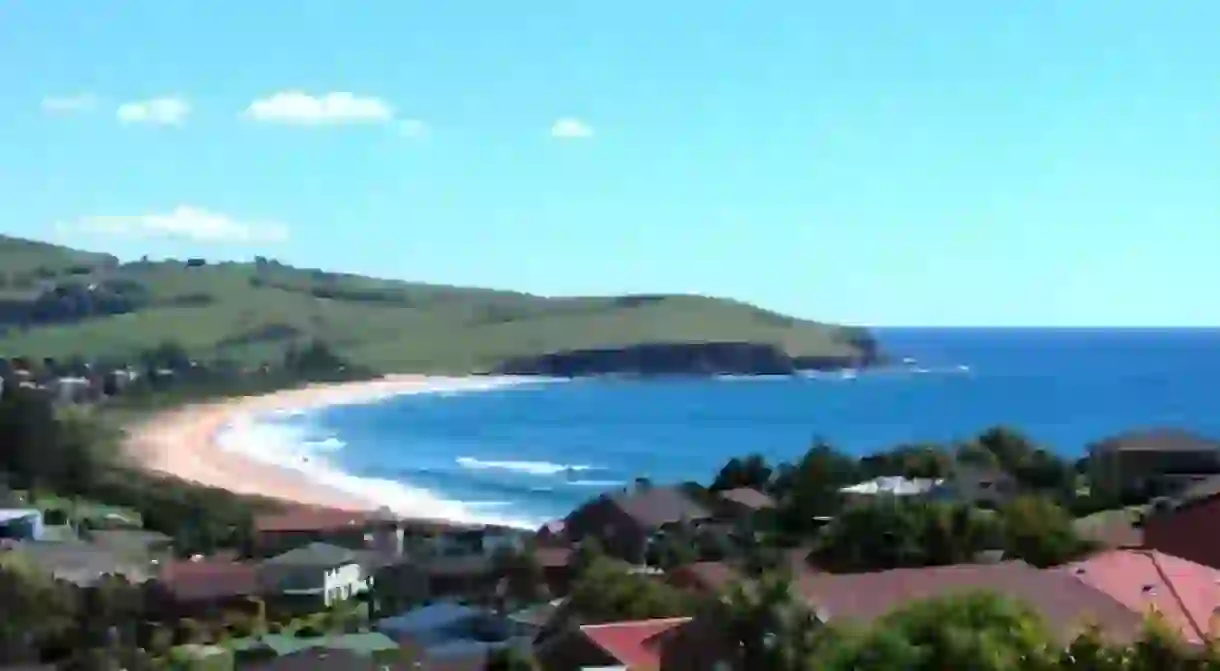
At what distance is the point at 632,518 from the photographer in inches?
1523

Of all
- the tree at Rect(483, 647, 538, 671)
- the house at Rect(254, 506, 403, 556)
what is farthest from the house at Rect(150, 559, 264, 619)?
the tree at Rect(483, 647, 538, 671)

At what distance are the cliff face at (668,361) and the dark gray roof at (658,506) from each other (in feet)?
387

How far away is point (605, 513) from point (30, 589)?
15427 mm

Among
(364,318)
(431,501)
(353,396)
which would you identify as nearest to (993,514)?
(431,501)

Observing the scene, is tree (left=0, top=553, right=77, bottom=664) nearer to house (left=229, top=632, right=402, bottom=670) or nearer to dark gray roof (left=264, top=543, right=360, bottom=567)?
house (left=229, top=632, right=402, bottom=670)

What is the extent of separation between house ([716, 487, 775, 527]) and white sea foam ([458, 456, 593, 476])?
86.0 ft

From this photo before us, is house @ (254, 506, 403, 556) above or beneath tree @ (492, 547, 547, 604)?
beneath

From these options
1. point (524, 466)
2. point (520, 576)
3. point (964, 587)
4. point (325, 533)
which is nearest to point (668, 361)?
point (524, 466)

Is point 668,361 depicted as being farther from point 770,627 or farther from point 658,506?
point 770,627

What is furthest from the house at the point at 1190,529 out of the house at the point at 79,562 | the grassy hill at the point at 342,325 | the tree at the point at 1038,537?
the grassy hill at the point at 342,325

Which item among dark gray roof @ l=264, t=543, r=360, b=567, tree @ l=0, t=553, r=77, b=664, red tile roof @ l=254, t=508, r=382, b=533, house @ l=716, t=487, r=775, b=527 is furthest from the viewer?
red tile roof @ l=254, t=508, r=382, b=533

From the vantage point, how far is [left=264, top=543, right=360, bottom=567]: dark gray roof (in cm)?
3362

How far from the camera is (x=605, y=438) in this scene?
88.7m

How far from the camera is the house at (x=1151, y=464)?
35.7 m
